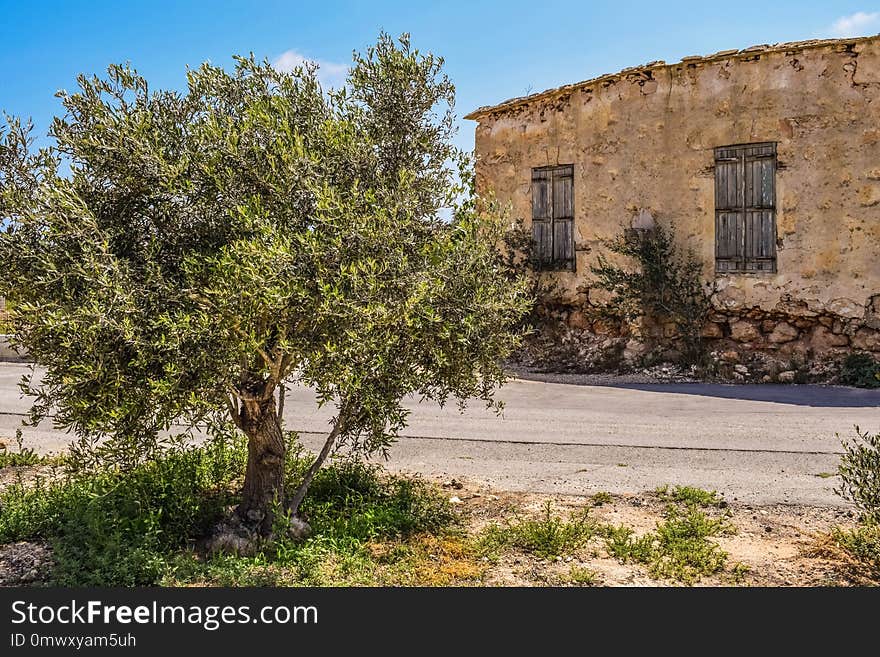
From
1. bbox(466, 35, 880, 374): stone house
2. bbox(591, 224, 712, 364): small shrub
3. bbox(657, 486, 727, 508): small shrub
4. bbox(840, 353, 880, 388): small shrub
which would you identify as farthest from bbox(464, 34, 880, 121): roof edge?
bbox(657, 486, 727, 508): small shrub

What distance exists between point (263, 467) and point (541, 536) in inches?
72.9

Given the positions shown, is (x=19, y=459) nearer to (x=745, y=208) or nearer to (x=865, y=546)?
(x=865, y=546)

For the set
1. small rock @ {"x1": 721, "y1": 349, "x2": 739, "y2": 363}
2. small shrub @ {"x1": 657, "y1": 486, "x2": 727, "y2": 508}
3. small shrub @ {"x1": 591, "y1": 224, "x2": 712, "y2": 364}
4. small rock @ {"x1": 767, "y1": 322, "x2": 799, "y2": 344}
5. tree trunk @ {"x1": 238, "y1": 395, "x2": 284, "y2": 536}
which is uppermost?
small shrub @ {"x1": 591, "y1": 224, "x2": 712, "y2": 364}

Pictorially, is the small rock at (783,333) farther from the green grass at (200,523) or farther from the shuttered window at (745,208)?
the green grass at (200,523)

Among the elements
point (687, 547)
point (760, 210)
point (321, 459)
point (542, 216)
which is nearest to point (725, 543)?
point (687, 547)

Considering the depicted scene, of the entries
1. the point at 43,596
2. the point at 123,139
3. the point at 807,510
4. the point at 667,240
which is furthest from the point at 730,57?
the point at 43,596

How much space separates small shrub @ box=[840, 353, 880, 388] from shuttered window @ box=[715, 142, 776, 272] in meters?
1.80

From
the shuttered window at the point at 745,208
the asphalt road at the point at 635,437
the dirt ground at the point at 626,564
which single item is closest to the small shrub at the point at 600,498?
the dirt ground at the point at 626,564

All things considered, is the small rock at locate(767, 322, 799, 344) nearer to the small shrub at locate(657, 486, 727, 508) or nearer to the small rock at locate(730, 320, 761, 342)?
the small rock at locate(730, 320, 761, 342)

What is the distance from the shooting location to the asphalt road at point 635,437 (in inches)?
248

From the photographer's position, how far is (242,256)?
148 inches

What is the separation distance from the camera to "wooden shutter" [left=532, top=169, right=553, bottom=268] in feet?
48.0

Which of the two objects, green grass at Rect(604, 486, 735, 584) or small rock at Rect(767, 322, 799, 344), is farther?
small rock at Rect(767, 322, 799, 344)

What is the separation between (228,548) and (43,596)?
108 cm
